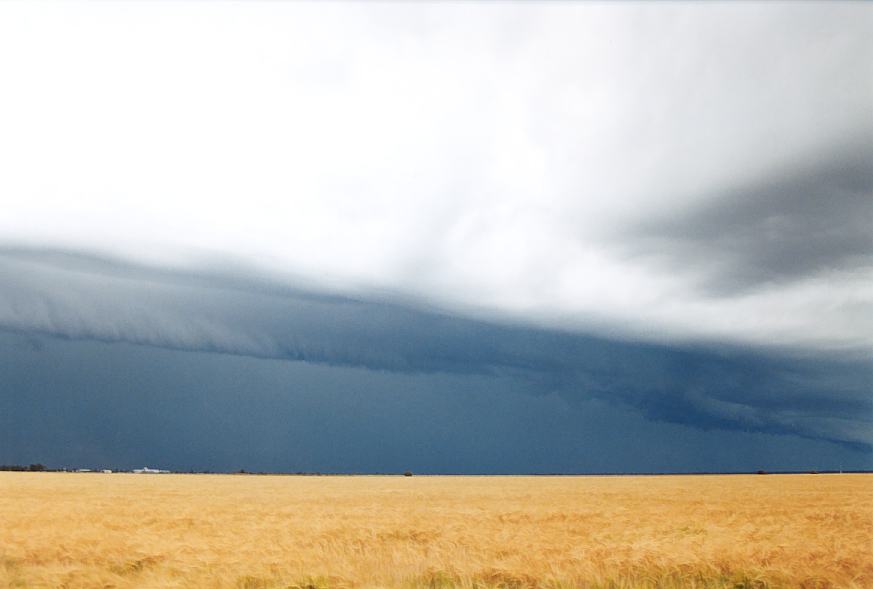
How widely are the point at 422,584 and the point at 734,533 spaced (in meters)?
9.91

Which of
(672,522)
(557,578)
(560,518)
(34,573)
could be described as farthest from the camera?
(560,518)

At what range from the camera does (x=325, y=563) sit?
11.5m

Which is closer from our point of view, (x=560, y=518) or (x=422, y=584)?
(x=422, y=584)

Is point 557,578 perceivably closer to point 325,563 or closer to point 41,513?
point 325,563

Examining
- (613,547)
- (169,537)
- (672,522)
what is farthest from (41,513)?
(672,522)

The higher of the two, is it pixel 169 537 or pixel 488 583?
pixel 488 583

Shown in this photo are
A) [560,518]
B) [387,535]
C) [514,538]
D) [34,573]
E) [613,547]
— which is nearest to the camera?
[34,573]

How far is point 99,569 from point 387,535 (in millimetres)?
7132

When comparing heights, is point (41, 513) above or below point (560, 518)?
below

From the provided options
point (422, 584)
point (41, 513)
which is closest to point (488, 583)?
point (422, 584)

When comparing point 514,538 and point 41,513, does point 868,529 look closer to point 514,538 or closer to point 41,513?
point 514,538

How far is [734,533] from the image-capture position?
16234 mm

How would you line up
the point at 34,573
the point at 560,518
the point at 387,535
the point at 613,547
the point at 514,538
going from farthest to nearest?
the point at 560,518 < the point at 387,535 < the point at 514,538 < the point at 613,547 < the point at 34,573

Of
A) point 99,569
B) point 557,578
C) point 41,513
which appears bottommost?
point 41,513
